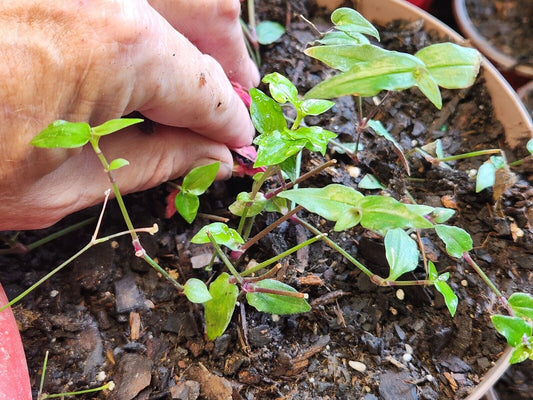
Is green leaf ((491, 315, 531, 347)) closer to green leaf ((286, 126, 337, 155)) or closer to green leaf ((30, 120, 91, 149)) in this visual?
green leaf ((286, 126, 337, 155))

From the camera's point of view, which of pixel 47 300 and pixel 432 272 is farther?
pixel 47 300

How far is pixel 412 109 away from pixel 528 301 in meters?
0.52

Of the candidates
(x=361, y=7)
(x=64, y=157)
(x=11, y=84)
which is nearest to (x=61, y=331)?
(x=64, y=157)

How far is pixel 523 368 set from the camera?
1115 mm

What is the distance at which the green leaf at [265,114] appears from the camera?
682 millimetres

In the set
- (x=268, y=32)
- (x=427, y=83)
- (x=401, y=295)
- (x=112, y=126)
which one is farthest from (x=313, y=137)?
(x=268, y=32)

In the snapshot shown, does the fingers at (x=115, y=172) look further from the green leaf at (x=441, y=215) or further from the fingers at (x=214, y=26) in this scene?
the green leaf at (x=441, y=215)

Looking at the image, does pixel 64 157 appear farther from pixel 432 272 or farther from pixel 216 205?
pixel 432 272

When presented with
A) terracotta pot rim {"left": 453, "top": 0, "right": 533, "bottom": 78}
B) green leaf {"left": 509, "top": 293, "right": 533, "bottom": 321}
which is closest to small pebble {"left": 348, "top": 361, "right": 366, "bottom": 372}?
green leaf {"left": 509, "top": 293, "right": 533, "bottom": 321}

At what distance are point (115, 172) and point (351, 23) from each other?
0.45m

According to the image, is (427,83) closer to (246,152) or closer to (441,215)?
(441,215)

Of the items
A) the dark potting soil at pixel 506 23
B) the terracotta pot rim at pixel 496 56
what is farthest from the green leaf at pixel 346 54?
the dark potting soil at pixel 506 23

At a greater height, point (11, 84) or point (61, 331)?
point (11, 84)

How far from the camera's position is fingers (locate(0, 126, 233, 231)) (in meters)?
0.68
